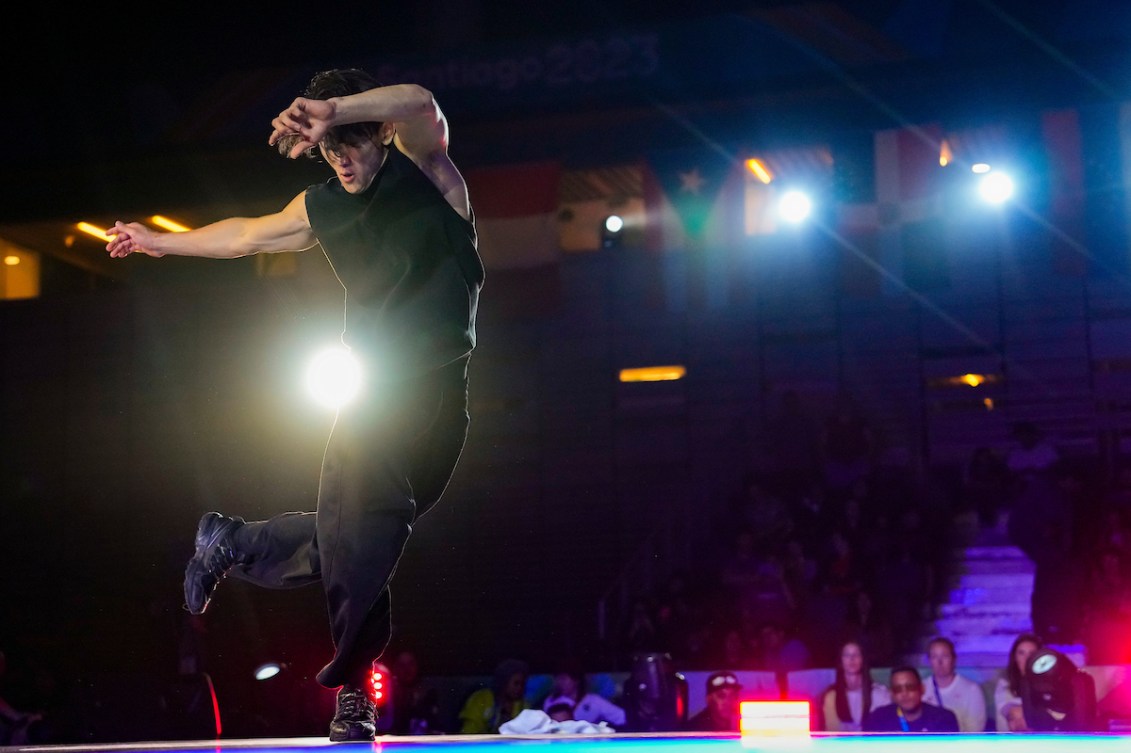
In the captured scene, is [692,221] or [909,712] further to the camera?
[692,221]

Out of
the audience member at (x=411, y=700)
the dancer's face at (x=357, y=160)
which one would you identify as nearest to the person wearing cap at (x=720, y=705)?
the audience member at (x=411, y=700)

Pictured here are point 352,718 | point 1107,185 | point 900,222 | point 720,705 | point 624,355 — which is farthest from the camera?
point 624,355

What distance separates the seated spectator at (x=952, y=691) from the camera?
6277 millimetres

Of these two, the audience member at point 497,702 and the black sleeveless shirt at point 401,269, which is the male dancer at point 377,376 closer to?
the black sleeveless shirt at point 401,269

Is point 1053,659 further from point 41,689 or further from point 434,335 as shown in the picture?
point 41,689

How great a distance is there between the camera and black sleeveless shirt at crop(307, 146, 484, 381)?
2441 millimetres

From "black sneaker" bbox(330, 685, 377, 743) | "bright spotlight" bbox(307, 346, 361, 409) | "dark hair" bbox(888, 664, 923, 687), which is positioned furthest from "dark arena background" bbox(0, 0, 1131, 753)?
"black sneaker" bbox(330, 685, 377, 743)

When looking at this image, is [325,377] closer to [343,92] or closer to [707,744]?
[343,92]

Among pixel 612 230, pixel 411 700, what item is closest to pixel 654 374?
pixel 612 230

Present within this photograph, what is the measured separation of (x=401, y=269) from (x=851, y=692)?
186 inches

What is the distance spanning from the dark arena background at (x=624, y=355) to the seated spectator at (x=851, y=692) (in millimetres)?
151

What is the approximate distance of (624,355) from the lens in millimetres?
10508

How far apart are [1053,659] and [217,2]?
213 inches

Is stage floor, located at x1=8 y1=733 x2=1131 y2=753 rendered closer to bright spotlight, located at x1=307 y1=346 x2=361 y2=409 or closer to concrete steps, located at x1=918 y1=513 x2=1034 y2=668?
concrete steps, located at x1=918 y1=513 x2=1034 y2=668
